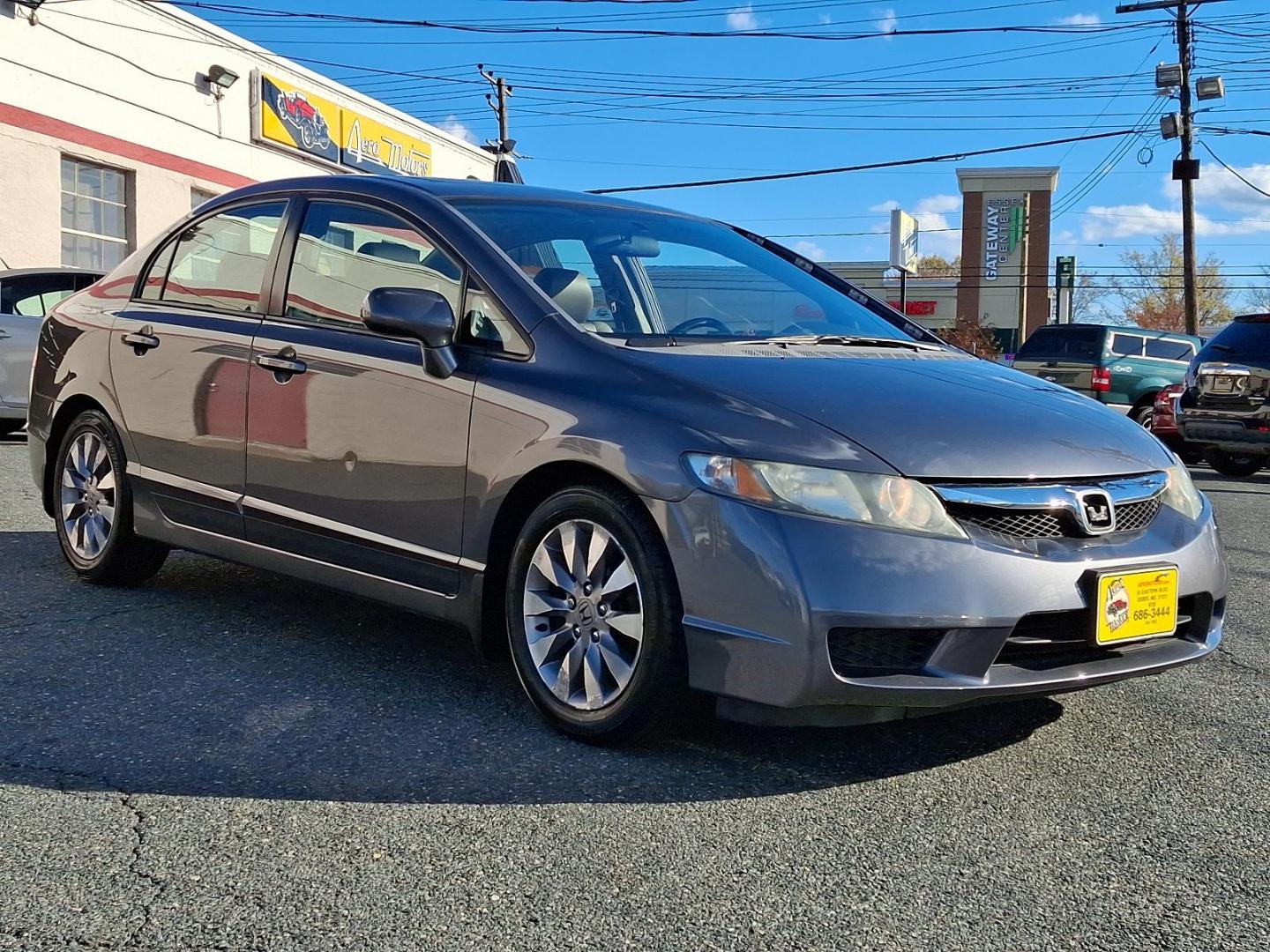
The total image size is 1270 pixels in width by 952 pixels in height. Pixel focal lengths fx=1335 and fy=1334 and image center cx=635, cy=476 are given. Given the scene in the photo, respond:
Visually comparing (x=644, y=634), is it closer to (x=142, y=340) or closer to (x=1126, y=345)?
(x=142, y=340)

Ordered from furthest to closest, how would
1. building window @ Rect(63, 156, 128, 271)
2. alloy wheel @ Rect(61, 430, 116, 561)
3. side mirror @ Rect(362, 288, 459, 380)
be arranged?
building window @ Rect(63, 156, 128, 271) < alloy wheel @ Rect(61, 430, 116, 561) < side mirror @ Rect(362, 288, 459, 380)

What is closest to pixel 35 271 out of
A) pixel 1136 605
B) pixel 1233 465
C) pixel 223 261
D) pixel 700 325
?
pixel 223 261

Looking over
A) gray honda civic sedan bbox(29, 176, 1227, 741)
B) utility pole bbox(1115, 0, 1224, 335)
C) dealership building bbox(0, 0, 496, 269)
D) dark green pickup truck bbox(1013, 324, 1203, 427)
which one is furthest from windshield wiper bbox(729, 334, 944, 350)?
utility pole bbox(1115, 0, 1224, 335)

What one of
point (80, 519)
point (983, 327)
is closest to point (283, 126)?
point (80, 519)

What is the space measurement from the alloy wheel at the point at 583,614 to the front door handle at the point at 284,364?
121cm

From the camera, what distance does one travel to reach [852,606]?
3.01m

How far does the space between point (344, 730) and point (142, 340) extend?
2.12 meters

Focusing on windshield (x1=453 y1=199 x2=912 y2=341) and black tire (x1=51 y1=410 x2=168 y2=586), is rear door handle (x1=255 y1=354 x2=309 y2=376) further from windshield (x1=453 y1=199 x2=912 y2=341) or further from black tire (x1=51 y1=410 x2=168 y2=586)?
black tire (x1=51 y1=410 x2=168 y2=586)

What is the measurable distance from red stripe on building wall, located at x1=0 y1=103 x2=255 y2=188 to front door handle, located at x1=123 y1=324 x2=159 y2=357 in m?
11.5

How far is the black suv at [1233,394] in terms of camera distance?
11141 millimetres

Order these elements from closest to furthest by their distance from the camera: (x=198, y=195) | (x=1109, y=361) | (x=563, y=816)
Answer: (x=563, y=816)
(x=1109, y=361)
(x=198, y=195)

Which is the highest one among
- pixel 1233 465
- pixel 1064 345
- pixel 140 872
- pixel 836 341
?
pixel 1064 345

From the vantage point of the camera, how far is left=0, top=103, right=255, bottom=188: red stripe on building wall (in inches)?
677

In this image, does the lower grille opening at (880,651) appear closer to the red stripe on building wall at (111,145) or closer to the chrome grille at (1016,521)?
the chrome grille at (1016,521)
